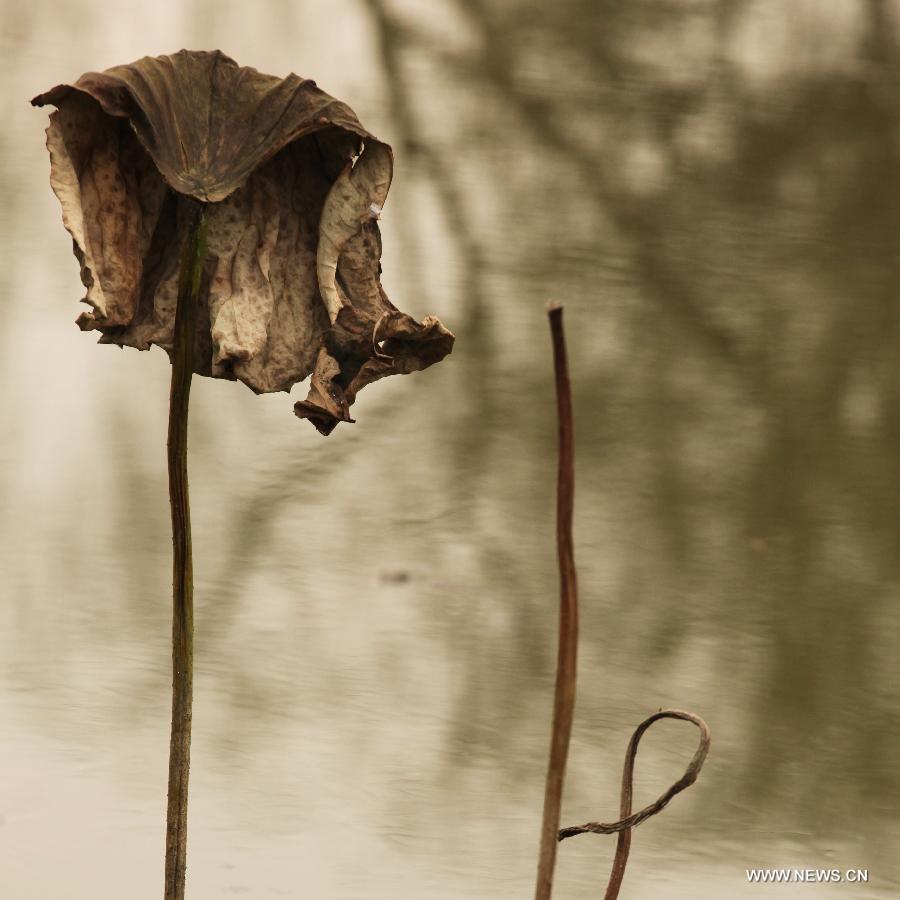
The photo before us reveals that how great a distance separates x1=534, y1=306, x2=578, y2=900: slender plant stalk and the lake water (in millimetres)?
347

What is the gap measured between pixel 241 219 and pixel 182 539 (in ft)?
0.44

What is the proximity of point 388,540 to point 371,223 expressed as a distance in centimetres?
38

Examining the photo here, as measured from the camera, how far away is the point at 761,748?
0.90m

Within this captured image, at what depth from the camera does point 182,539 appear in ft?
1.91

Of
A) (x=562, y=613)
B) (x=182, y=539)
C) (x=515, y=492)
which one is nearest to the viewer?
(x=562, y=613)

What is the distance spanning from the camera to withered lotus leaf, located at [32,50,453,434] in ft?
1.86

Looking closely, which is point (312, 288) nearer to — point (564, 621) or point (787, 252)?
point (564, 621)

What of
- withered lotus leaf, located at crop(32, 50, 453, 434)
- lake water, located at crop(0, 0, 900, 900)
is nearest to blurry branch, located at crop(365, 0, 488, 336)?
lake water, located at crop(0, 0, 900, 900)

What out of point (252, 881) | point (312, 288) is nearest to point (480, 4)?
point (312, 288)

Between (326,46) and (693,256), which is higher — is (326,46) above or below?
above

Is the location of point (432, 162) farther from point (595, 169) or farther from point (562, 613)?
point (562, 613)

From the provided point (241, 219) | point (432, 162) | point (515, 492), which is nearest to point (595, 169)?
point (432, 162)

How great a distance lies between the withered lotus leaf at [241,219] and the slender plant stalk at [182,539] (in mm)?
15

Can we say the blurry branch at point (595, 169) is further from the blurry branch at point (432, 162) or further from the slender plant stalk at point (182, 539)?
the slender plant stalk at point (182, 539)
